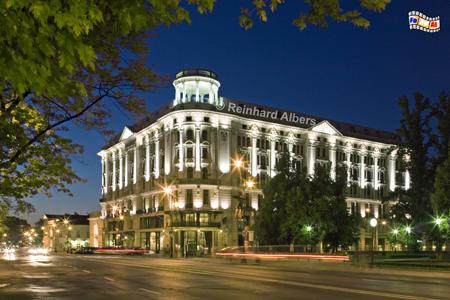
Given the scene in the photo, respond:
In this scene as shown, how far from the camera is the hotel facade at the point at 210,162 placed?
80875 millimetres

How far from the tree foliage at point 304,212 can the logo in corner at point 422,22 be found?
1740 centimetres

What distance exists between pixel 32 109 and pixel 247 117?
2796 inches

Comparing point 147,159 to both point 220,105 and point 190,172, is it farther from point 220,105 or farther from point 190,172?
point 220,105

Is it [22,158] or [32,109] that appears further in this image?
[22,158]

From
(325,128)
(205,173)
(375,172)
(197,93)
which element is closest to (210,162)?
(205,173)

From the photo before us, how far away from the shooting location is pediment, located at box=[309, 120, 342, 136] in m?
94.8

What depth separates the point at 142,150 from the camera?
9656cm

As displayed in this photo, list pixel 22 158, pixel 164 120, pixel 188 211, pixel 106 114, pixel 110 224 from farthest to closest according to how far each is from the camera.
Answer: pixel 110 224 → pixel 164 120 → pixel 188 211 → pixel 22 158 → pixel 106 114

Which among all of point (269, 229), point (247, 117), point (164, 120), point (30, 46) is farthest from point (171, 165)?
point (30, 46)

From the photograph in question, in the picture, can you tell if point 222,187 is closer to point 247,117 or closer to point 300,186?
point 247,117

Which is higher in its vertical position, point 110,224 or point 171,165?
point 171,165

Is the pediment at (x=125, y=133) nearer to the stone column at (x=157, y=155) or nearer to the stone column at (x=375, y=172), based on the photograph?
the stone column at (x=157, y=155)

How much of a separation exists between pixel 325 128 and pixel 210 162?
2530cm

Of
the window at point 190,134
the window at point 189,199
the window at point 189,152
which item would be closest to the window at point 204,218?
the window at point 189,199
